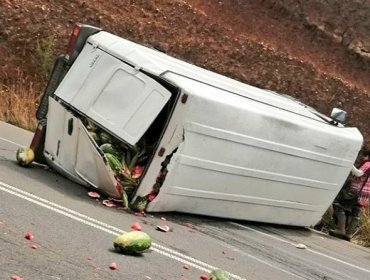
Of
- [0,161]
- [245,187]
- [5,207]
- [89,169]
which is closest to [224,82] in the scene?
[245,187]

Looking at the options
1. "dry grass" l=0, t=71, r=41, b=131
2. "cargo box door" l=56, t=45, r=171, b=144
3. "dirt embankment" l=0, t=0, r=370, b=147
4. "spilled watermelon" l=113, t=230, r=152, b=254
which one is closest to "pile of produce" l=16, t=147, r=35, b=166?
"cargo box door" l=56, t=45, r=171, b=144

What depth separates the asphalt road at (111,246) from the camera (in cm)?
532

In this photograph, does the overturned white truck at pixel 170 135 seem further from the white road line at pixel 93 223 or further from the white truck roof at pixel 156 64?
the white road line at pixel 93 223

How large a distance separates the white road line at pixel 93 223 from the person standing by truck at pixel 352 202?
5257 mm

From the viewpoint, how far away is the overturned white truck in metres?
7.57

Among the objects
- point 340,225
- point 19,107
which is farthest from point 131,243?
point 19,107

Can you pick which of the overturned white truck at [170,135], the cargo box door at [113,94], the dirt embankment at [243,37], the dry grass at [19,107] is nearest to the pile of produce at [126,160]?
the overturned white truck at [170,135]

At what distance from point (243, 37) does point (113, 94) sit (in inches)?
697

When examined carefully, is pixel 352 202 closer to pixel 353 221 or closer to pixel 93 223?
pixel 353 221

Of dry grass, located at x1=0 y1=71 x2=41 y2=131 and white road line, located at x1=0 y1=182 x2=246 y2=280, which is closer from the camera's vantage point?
white road line, located at x1=0 y1=182 x2=246 y2=280

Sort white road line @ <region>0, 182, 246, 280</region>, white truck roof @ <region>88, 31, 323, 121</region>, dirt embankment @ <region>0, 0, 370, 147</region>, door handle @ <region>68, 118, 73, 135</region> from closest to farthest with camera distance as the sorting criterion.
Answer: white road line @ <region>0, 182, 246, 280</region> → white truck roof @ <region>88, 31, 323, 121</region> → door handle @ <region>68, 118, 73, 135</region> → dirt embankment @ <region>0, 0, 370, 147</region>

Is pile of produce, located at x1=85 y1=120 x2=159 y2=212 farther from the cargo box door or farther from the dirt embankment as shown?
the dirt embankment

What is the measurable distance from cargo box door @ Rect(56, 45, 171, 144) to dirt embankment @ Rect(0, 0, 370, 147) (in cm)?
1117

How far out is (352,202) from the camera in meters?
11.2
